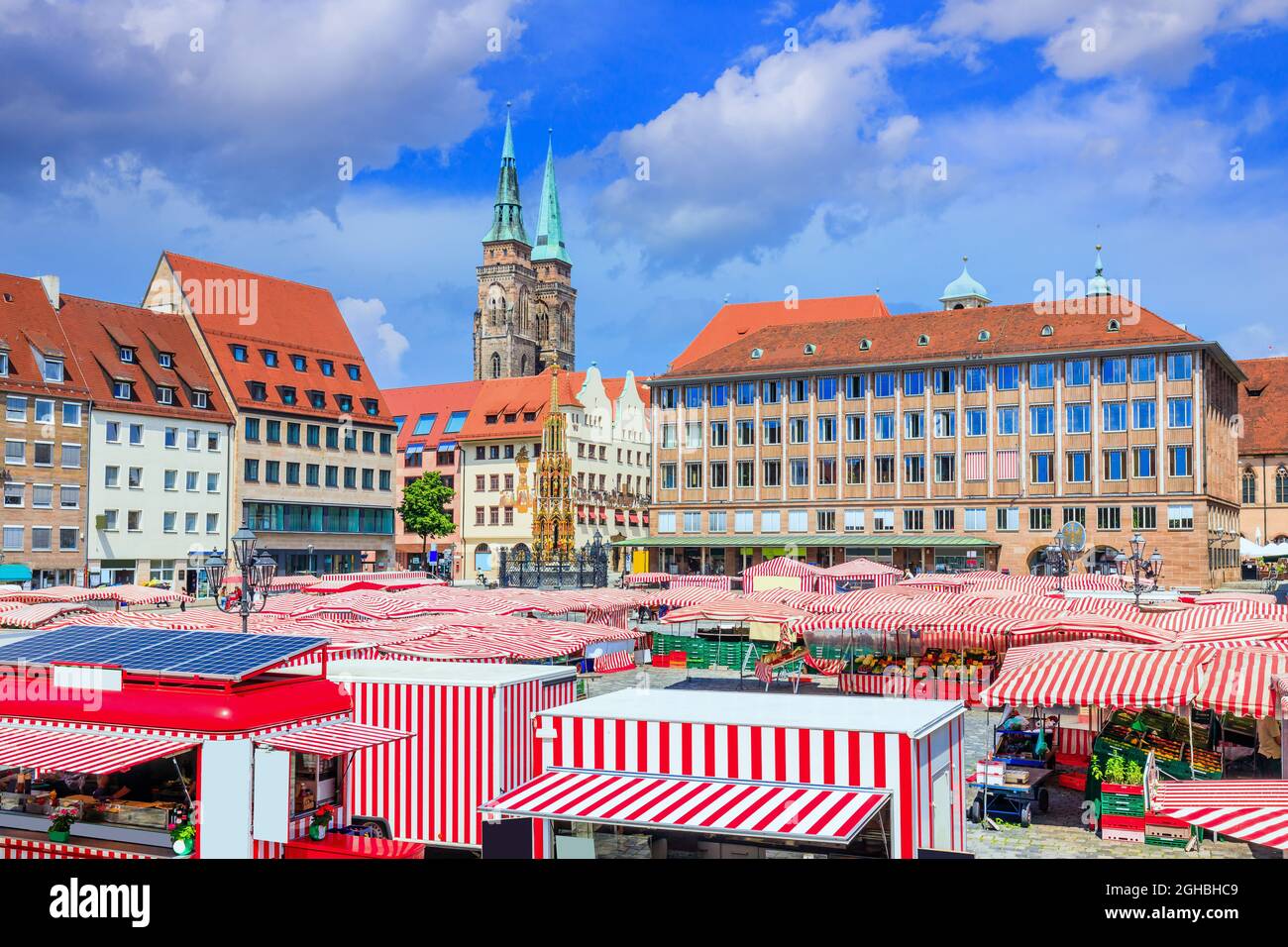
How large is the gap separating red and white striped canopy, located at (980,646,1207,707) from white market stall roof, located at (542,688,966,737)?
6.45 m

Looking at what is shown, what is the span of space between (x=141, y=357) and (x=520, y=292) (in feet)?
276

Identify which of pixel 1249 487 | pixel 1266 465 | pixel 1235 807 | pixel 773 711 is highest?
pixel 1266 465

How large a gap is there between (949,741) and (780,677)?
22322 millimetres

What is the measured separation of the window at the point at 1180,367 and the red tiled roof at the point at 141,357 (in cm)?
5301

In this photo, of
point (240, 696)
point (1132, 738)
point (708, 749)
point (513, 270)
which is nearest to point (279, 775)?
point (240, 696)

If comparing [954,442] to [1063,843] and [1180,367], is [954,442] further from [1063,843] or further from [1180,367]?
[1063,843]

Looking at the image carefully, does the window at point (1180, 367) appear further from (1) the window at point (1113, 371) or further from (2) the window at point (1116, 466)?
(2) the window at point (1116, 466)

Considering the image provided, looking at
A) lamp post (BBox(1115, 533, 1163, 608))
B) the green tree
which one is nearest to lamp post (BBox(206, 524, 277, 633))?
lamp post (BBox(1115, 533, 1163, 608))

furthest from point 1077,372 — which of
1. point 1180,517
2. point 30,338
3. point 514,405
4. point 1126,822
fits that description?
point 1126,822

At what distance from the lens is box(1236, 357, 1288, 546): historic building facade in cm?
9669

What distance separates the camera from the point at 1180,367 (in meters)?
72.1

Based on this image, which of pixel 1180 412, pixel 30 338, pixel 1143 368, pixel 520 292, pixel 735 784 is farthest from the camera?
pixel 520 292

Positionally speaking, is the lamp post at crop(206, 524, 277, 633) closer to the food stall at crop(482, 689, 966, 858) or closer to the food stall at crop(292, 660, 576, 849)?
the food stall at crop(292, 660, 576, 849)
